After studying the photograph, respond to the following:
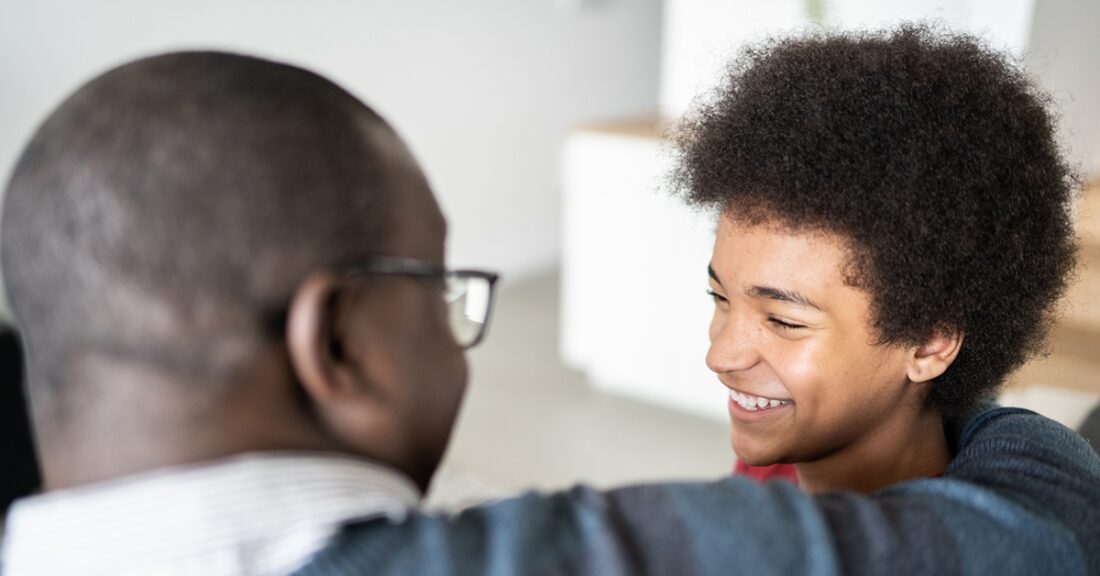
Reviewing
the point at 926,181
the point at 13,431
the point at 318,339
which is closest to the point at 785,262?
the point at 926,181

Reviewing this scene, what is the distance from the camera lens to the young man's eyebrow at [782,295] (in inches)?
39.3

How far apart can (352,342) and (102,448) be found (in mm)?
150

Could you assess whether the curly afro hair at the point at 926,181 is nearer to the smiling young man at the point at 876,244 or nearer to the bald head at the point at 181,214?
the smiling young man at the point at 876,244

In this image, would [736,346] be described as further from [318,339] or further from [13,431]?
[13,431]

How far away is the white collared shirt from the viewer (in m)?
0.51

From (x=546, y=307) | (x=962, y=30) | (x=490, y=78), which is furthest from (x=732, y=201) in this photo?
(x=490, y=78)

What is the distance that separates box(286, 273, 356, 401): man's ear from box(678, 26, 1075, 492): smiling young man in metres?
0.57

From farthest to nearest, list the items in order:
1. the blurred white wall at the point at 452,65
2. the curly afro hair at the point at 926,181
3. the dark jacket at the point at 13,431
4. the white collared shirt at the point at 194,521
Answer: the blurred white wall at the point at 452,65 → the dark jacket at the point at 13,431 → the curly afro hair at the point at 926,181 → the white collared shirt at the point at 194,521

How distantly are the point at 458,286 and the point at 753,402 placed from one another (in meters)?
0.52

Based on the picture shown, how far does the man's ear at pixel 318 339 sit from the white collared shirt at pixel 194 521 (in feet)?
0.14

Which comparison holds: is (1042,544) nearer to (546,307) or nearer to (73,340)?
(73,340)

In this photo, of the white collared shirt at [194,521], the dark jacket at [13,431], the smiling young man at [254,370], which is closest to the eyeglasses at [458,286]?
the smiling young man at [254,370]

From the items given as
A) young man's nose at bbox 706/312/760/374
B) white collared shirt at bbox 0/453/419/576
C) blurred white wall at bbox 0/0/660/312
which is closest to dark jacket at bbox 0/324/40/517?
blurred white wall at bbox 0/0/660/312

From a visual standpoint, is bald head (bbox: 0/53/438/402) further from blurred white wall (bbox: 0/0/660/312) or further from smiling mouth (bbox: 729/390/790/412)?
blurred white wall (bbox: 0/0/660/312)
